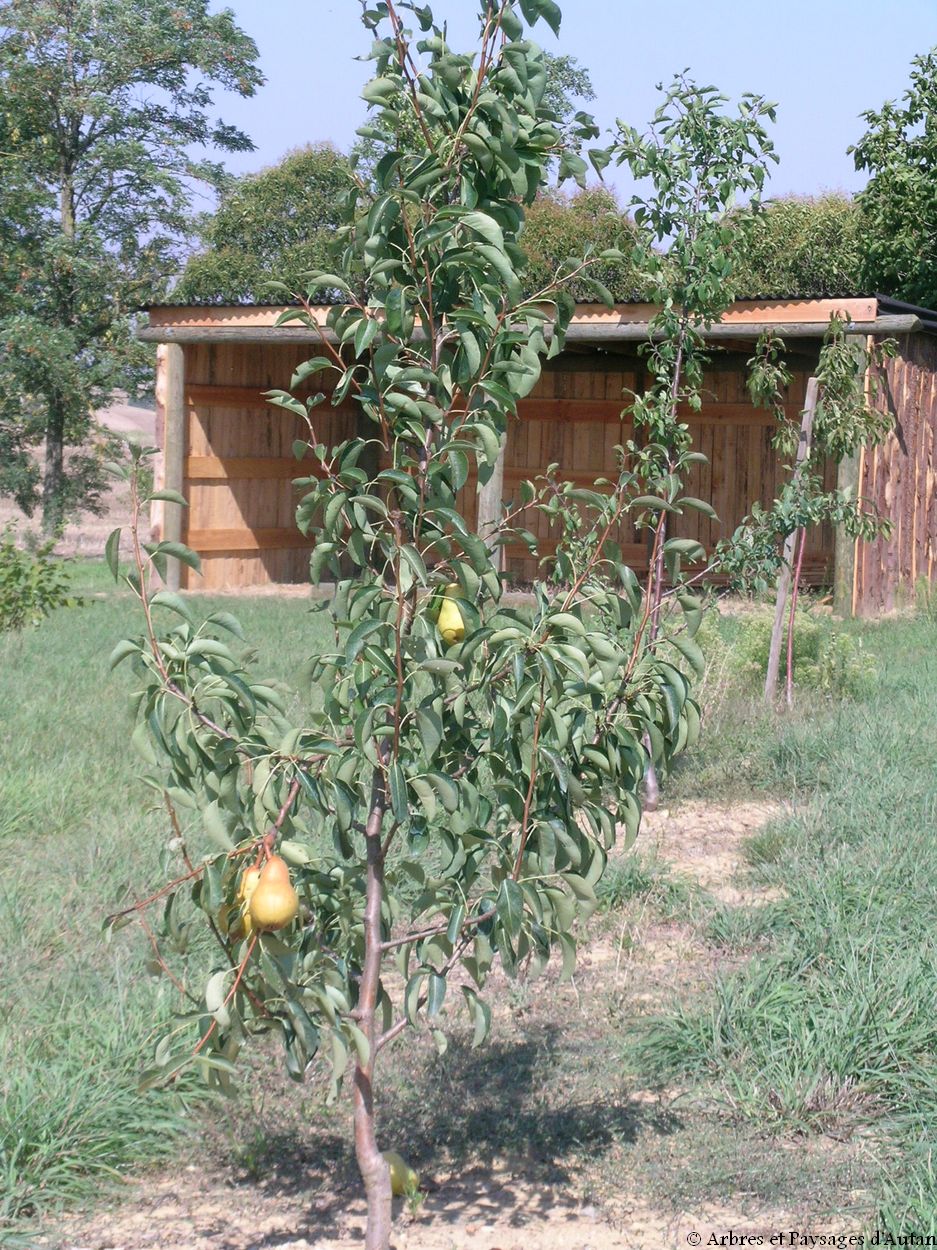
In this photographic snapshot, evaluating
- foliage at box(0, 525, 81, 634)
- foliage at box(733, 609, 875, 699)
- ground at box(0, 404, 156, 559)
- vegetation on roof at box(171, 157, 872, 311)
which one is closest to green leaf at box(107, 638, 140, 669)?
ground at box(0, 404, 156, 559)

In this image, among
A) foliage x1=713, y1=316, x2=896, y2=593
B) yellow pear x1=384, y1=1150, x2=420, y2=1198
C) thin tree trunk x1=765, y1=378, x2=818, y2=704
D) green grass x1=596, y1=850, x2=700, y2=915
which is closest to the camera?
yellow pear x1=384, y1=1150, x2=420, y2=1198

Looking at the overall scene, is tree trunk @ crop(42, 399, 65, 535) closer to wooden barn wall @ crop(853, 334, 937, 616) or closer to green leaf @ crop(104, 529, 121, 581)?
wooden barn wall @ crop(853, 334, 937, 616)

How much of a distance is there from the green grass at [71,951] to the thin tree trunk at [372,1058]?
730 mm

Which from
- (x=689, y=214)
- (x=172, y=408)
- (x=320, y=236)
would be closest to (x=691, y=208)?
(x=689, y=214)

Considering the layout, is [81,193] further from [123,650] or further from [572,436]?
[123,650]

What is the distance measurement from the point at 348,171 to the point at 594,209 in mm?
24410

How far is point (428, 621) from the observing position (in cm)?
248

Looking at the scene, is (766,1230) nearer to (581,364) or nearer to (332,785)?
(332,785)

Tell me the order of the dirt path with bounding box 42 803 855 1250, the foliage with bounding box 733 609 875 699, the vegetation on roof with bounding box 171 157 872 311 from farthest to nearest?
the vegetation on roof with bounding box 171 157 872 311, the foliage with bounding box 733 609 875 699, the dirt path with bounding box 42 803 855 1250

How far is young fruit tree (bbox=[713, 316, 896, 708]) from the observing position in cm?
671

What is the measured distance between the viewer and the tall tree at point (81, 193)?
18938 millimetres

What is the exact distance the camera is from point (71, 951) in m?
4.19

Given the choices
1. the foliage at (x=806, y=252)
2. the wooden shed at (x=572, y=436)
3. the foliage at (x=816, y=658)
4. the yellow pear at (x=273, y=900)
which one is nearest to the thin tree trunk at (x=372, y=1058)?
the yellow pear at (x=273, y=900)

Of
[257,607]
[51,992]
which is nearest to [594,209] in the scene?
[257,607]
